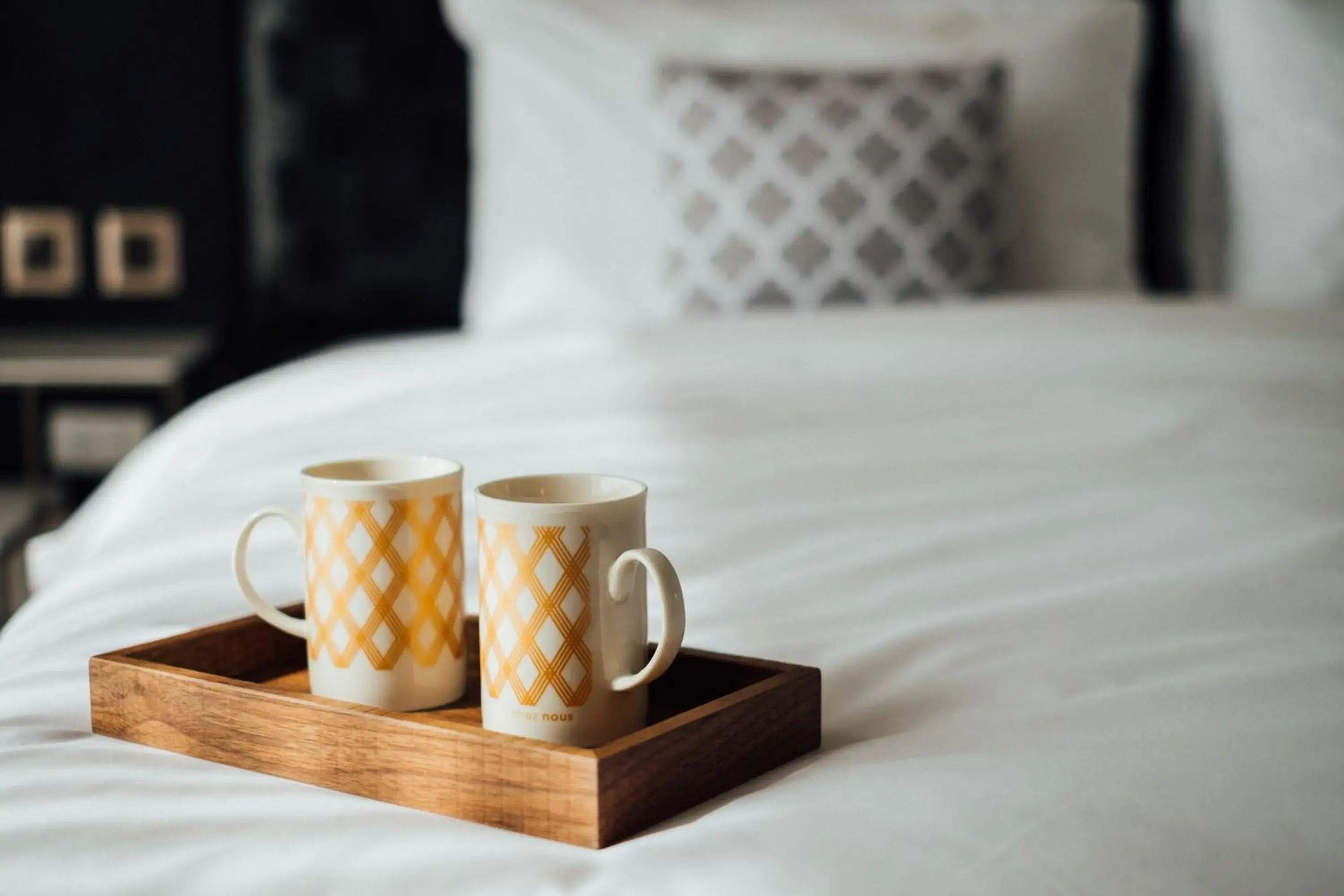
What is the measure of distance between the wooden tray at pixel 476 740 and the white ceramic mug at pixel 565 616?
3 centimetres

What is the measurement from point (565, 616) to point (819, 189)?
125 centimetres

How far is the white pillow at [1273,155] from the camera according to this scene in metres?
1.91

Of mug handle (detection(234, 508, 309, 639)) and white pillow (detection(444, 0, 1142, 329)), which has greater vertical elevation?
white pillow (detection(444, 0, 1142, 329))

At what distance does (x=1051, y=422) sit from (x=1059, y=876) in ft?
2.50

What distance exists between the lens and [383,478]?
2.68 feet

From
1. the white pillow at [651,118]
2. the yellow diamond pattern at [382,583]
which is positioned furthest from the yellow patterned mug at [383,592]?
the white pillow at [651,118]

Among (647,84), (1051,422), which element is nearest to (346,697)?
(1051,422)

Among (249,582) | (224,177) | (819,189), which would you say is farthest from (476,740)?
(224,177)

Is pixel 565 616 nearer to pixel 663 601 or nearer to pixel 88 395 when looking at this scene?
pixel 663 601

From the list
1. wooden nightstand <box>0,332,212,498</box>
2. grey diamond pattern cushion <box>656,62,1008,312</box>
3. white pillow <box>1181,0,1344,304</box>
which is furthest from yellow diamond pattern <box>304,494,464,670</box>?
white pillow <box>1181,0,1344,304</box>

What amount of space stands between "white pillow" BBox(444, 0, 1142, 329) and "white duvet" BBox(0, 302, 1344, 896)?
0.35 m

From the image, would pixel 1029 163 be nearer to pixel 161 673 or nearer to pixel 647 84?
pixel 647 84

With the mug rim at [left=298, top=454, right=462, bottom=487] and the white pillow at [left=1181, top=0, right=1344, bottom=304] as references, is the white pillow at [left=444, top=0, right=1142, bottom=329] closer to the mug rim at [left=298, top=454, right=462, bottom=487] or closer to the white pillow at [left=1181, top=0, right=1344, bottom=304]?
the white pillow at [left=1181, top=0, right=1344, bottom=304]

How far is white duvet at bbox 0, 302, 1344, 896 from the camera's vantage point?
57cm
